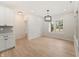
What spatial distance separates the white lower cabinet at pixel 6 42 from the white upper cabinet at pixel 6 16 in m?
0.73

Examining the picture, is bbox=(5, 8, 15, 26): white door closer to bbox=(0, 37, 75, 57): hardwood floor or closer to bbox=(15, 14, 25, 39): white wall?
bbox=(0, 37, 75, 57): hardwood floor

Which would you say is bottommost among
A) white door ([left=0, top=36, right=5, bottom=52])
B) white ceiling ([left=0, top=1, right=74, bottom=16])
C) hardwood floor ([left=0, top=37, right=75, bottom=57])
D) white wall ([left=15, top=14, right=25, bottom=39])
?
hardwood floor ([left=0, top=37, right=75, bottom=57])

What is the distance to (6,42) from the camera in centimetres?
512

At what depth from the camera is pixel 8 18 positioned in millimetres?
5641

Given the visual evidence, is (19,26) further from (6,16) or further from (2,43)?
(2,43)

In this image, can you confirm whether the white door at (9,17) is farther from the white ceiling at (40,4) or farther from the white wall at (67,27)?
the white wall at (67,27)

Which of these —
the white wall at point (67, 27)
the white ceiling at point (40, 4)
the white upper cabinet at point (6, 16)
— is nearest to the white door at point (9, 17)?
the white upper cabinet at point (6, 16)

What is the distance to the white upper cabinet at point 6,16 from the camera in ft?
17.2

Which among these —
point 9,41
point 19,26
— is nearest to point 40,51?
point 9,41

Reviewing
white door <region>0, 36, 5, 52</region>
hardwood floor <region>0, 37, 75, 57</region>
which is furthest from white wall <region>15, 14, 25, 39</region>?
white door <region>0, 36, 5, 52</region>

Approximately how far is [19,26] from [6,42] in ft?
14.5

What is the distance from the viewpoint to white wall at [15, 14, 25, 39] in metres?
9.02

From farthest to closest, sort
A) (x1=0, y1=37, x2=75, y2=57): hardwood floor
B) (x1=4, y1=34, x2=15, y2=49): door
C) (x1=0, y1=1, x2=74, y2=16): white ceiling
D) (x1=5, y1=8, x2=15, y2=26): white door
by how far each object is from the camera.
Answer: (x1=5, y1=8, x2=15, y2=26): white door
(x1=4, y1=34, x2=15, y2=49): door
(x1=0, y1=1, x2=74, y2=16): white ceiling
(x1=0, y1=37, x2=75, y2=57): hardwood floor

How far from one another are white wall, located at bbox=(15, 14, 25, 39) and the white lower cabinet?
11.6 ft
